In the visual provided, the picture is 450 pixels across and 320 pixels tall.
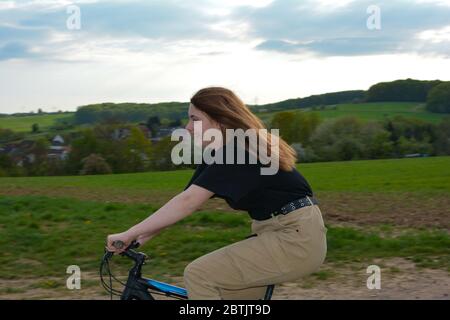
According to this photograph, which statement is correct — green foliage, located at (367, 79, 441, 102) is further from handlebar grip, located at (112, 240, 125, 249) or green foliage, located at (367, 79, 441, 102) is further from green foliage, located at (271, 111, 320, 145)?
handlebar grip, located at (112, 240, 125, 249)

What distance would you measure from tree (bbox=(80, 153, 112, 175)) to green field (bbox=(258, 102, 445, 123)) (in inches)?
649

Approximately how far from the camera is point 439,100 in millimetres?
52875

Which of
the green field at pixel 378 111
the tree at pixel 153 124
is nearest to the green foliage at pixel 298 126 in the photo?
the green field at pixel 378 111

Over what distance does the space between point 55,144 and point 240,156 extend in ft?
168

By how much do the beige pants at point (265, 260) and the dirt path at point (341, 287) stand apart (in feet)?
11.2

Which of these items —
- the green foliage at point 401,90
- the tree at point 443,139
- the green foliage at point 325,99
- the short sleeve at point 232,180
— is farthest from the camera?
the green foliage at point 401,90

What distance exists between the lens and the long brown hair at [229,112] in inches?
137

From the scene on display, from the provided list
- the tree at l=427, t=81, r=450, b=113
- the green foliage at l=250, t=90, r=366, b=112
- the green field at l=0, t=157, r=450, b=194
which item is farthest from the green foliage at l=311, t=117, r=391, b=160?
the green field at l=0, t=157, r=450, b=194

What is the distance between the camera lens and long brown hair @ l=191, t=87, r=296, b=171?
Result: 3.47 metres

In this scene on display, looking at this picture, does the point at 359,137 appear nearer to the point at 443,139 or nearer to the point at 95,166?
the point at 443,139

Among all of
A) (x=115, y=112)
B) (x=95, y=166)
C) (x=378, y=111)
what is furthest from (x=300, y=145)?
(x=95, y=166)

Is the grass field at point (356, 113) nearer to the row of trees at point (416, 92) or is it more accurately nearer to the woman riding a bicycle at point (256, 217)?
the row of trees at point (416, 92)

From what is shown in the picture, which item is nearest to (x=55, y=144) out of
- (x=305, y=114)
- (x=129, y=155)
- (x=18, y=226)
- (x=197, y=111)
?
(x=129, y=155)
